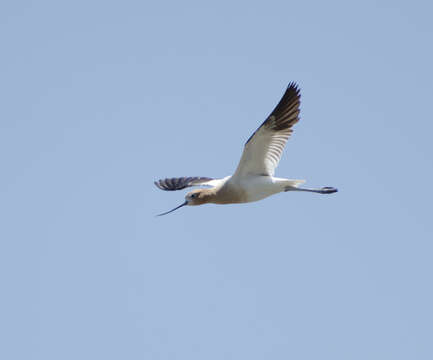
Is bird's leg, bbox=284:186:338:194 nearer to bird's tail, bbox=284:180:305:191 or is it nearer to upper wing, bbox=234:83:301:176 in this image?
bird's tail, bbox=284:180:305:191

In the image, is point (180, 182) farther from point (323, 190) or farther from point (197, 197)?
point (323, 190)

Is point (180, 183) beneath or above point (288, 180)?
above

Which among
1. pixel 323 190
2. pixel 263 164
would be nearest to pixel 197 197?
pixel 263 164

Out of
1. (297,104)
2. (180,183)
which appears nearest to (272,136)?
(297,104)

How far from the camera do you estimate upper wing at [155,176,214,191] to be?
1563 cm

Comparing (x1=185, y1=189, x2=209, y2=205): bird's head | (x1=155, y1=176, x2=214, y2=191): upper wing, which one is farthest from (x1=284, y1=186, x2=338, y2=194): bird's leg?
(x1=155, y1=176, x2=214, y2=191): upper wing

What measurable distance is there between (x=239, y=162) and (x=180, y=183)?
117 inches

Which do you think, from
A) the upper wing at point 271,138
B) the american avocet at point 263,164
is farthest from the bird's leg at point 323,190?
the upper wing at point 271,138

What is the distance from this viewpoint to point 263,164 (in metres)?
13.4

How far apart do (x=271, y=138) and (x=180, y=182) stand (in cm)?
337

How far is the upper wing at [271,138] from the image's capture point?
13.1 m

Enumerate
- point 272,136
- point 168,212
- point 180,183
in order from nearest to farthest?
point 272,136, point 168,212, point 180,183

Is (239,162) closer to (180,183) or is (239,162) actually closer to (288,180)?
(288,180)

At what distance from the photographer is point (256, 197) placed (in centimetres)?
1352
